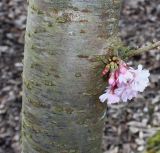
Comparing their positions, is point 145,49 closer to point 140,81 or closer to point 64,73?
point 140,81

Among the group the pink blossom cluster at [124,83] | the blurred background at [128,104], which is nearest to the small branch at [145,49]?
the pink blossom cluster at [124,83]

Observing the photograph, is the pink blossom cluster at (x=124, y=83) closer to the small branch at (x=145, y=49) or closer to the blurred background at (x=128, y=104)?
the small branch at (x=145, y=49)

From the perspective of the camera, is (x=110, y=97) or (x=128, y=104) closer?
(x=110, y=97)

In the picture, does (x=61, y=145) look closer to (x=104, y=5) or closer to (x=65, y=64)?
(x=65, y=64)

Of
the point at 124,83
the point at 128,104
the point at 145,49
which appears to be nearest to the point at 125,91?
the point at 124,83

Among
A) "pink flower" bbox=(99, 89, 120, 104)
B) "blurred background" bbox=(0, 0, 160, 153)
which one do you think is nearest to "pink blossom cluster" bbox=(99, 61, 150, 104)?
"pink flower" bbox=(99, 89, 120, 104)
